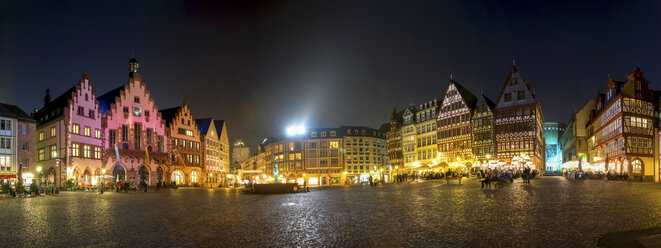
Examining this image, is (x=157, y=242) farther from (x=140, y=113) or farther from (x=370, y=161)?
(x=370, y=161)

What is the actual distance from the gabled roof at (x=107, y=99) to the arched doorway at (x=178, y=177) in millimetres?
15625

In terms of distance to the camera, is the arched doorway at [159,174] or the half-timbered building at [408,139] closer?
the arched doorway at [159,174]

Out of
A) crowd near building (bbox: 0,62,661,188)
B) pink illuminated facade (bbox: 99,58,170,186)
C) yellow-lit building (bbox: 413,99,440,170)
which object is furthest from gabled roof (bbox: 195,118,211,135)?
yellow-lit building (bbox: 413,99,440,170)

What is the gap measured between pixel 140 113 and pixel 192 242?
68.6m

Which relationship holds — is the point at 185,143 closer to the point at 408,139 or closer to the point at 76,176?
the point at 76,176

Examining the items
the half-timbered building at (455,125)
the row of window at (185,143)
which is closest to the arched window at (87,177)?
the row of window at (185,143)

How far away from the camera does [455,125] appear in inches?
3290

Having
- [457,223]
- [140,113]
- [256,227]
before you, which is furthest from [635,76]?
[140,113]

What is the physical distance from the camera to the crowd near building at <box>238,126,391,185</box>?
120 metres

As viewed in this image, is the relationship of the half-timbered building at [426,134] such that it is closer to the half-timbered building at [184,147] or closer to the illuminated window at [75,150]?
the half-timbered building at [184,147]

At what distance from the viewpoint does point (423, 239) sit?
11781 mm

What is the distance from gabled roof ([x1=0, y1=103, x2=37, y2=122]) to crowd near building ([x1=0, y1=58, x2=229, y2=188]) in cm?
13

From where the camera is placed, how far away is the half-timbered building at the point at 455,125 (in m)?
81.5

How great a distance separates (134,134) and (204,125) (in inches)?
857
